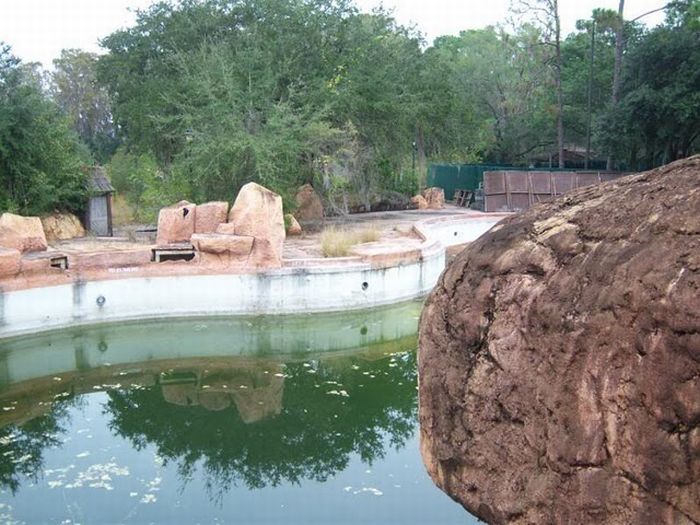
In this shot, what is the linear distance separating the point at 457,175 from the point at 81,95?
22.0m

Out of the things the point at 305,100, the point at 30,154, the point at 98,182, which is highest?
the point at 305,100

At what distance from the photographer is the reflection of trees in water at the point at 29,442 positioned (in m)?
8.08

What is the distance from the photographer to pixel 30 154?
663 inches

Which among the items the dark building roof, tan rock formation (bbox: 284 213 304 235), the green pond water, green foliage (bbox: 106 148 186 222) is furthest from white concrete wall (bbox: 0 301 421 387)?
the dark building roof

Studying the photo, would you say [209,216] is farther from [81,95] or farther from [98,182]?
[81,95]

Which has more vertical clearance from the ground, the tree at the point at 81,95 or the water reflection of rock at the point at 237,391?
the tree at the point at 81,95

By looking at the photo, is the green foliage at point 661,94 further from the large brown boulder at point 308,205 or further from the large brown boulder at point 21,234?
the large brown boulder at point 21,234

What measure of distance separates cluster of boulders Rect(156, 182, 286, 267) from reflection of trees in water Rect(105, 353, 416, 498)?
3.27m

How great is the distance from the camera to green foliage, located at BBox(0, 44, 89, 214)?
16.2 meters

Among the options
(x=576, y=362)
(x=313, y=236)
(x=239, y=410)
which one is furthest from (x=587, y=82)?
(x=576, y=362)

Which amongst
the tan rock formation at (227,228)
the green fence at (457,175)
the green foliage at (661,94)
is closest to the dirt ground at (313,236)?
the tan rock formation at (227,228)

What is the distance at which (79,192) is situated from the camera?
702 inches

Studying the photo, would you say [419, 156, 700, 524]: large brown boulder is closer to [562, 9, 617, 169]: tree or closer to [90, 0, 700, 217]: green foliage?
[90, 0, 700, 217]: green foliage

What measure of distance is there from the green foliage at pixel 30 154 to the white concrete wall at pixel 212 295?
3817 mm
